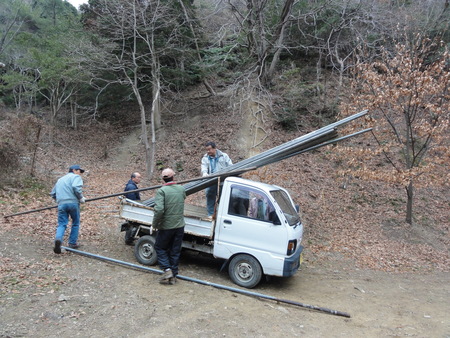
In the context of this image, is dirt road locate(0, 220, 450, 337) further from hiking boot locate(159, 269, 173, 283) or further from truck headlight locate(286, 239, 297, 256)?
truck headlight locate(286, 239, 297, 256)

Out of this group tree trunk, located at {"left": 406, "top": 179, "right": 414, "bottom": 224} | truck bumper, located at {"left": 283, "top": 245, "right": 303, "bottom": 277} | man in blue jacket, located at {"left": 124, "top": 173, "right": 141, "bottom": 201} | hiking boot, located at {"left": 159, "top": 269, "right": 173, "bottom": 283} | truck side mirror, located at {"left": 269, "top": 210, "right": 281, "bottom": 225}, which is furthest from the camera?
tree trunk, located at {"left": 406, "top": 179, "right": 414, "bottom": 224}

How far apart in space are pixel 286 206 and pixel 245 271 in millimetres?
1494

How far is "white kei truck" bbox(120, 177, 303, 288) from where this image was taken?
5.88 m

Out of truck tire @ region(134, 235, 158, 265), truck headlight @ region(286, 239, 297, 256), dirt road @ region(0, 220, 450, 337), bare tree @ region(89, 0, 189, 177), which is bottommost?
dirt road @ region(0, 220, 450, 337)

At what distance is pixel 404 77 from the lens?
10.5m

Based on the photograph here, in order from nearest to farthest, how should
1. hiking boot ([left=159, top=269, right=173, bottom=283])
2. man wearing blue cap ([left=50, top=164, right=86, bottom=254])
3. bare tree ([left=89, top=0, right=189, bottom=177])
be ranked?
hiking boot ([left=159, top=269, right=173, bottom=283]) < man wearing blue cap ([left=50, top=164, right=86, bottom=254]) < bare tree ([left=89, top=0, right=189, bottom=177])

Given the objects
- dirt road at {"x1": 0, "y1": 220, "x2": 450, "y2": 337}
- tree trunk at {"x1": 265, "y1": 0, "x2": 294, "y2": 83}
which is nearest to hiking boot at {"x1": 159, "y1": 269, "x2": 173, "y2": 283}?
dirt road at {"x1": 0, "y1": 220, "x2": 450, "y2": 337}

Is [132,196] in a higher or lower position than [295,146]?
lower

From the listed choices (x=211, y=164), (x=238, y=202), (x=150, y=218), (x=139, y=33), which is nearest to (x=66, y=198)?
(x=150, y=218)

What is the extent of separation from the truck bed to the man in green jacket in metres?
0.45

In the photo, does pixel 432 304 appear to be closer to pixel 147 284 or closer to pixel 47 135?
pixel 147 284

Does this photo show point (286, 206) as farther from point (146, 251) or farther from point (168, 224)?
point (146, 251)

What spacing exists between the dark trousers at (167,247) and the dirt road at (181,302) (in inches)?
15.0

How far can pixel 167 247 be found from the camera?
5.93 metres
